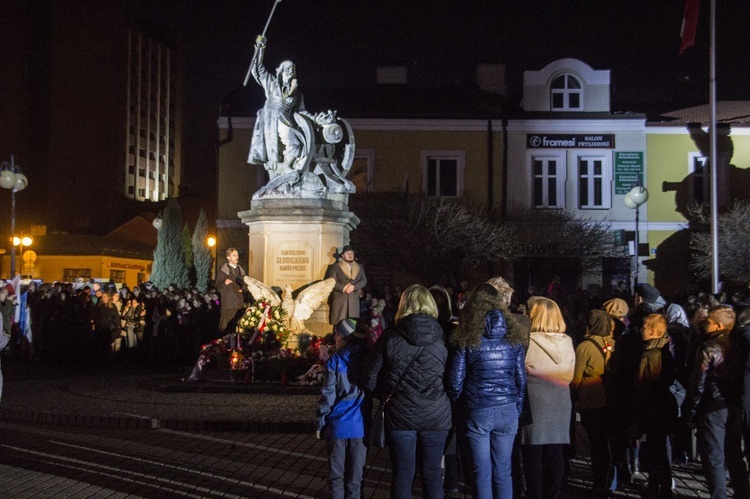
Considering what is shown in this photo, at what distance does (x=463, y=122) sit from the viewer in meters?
37.5

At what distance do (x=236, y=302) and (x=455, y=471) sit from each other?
848 cm

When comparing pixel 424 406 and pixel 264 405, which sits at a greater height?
pixel 424 406

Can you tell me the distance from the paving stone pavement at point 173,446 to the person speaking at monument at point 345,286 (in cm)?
157

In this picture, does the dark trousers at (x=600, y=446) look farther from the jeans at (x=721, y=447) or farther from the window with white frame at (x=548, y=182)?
the window with white frame at (x=548, y=182)

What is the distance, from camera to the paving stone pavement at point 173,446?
318 inches

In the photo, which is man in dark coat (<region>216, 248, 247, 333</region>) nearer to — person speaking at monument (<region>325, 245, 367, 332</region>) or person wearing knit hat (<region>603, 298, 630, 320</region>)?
person speaking at monument (<region>325, 245, 367, 332</region>)

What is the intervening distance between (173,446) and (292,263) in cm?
598

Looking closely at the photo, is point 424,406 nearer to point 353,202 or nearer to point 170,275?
point 353,202

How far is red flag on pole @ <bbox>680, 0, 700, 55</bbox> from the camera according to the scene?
19.7m

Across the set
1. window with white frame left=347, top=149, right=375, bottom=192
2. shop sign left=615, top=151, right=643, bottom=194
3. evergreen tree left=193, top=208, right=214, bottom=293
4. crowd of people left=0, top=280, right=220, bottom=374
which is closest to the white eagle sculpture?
crowd of people left=0, top=280, right=220, bottom=374

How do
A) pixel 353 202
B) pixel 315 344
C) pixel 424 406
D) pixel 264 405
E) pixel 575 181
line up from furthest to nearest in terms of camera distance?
pixel 575 181, pixel 353 202, pixel 315 344, pixel 264 405, pixel 424 406

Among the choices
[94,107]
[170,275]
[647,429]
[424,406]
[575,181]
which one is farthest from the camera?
[94,107]

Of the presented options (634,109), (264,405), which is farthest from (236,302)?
(634,109)

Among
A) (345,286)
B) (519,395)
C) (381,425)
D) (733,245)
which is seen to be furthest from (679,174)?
(381,425)
